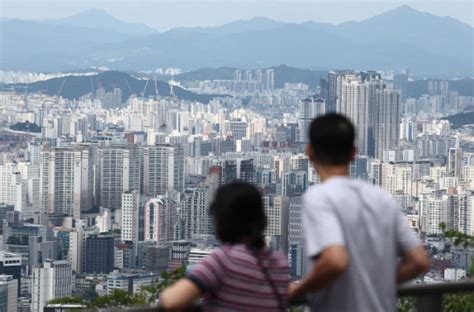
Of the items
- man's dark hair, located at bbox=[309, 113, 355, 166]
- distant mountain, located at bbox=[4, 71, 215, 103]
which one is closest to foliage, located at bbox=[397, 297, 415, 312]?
man's dark hair, located at bbox=[309, 113, 355, 166]

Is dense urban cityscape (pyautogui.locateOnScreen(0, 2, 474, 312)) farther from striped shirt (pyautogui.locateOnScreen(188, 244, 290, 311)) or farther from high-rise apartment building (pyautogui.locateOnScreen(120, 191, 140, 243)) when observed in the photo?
A: striped shirt (pyautogui.locateOnScreen(188, 244, 290, 311))

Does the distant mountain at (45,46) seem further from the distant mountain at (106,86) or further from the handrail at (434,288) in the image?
the handrail at (434,288)

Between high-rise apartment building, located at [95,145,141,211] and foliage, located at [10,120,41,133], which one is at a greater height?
foliage, located at [10,120,41,133]

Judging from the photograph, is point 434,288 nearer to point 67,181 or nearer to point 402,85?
point 67,181

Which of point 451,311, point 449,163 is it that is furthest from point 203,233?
point 451,311

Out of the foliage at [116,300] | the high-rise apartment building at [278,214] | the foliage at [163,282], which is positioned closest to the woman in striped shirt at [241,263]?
the foliage at [116,300]

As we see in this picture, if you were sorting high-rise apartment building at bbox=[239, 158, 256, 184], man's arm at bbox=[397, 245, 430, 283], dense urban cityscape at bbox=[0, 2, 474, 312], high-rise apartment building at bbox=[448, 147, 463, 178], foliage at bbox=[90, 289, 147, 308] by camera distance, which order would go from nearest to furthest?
man's arm at bbox=[397, 245, 430, 283] → foliage at bbox=[90, 289, 147, 308] → dense urban cityscape at bbox=[0, 2, 474, 312] → high-rise apartment building at bbox=[239, 158, 256, 184] → high-rise apartment building at bbox=[448, 147, 463, 178]

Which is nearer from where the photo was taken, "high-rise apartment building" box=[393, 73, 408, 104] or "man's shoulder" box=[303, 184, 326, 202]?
"man's shoulder" box=[303, 184, 326, 202]
